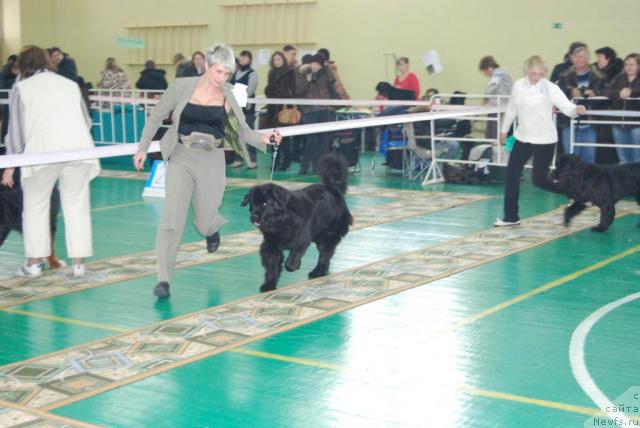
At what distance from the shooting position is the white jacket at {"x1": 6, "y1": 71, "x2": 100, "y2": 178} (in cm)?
659

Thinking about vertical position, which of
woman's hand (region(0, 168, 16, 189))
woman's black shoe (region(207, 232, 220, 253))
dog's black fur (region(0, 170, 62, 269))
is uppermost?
woman's hand (region(0, 168, 16, 189))

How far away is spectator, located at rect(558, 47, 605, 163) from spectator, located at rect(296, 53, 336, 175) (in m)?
3.55

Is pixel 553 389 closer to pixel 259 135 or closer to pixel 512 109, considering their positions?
pixel 259 135

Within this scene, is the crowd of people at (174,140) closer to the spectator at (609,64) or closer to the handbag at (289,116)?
the spectator at (609,64)

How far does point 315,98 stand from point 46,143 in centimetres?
807

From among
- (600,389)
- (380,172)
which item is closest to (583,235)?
(600,389)

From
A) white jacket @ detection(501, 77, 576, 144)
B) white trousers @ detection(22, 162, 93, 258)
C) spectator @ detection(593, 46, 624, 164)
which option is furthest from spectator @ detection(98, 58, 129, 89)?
white trousers @ detection(22, 162, 93, 258)

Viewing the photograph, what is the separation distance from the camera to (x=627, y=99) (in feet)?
37.2

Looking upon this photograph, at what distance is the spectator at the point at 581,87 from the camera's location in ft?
39.4

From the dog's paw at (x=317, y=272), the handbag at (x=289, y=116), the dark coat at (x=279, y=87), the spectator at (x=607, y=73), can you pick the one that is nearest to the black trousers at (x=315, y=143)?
the handbag at (x=289, y=116)

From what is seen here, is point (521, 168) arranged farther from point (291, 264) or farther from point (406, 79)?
point (406, 79)

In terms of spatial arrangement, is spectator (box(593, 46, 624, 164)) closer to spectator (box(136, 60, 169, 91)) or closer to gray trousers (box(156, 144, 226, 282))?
gray trousers (box(156, 144, 226, 282))

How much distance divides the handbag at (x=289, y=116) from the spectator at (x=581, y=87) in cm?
383

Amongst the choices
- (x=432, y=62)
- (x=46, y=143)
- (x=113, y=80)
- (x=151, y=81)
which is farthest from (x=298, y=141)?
(x=46, y=143)
